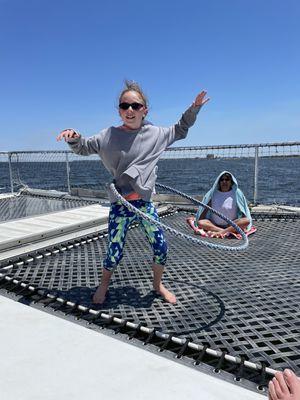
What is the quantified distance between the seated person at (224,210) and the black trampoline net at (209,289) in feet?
Result: 2.51

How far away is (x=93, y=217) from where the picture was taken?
6074mm

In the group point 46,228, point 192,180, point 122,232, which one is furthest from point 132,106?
point 192,180

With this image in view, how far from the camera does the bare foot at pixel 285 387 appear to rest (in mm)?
1269

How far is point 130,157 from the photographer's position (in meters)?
2.88

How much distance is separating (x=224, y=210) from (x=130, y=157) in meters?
3.58

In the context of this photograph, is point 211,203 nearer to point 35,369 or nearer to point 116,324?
point 116,324

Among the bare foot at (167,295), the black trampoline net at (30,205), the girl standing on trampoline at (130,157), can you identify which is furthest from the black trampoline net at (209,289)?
the black trampoline net at (30,205)

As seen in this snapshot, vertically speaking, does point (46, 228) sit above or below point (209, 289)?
above

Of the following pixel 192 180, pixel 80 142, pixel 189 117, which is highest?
pixel 189 117

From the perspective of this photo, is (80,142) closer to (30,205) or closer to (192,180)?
(30,205)

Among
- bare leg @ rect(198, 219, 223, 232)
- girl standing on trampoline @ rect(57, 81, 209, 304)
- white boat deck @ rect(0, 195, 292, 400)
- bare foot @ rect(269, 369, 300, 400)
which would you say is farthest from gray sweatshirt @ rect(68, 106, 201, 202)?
bare leg @ rect(198, 219, 223, 232)

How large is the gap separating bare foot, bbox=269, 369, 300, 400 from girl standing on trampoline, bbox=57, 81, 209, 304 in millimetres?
1642

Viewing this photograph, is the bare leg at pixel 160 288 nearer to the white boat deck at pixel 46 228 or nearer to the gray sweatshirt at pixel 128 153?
the gray sweatshirt at pixel 128 153

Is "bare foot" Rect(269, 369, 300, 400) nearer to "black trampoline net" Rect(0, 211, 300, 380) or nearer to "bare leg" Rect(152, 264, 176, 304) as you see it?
"black trampoline net" Rect(0, 211, 300, 380)
